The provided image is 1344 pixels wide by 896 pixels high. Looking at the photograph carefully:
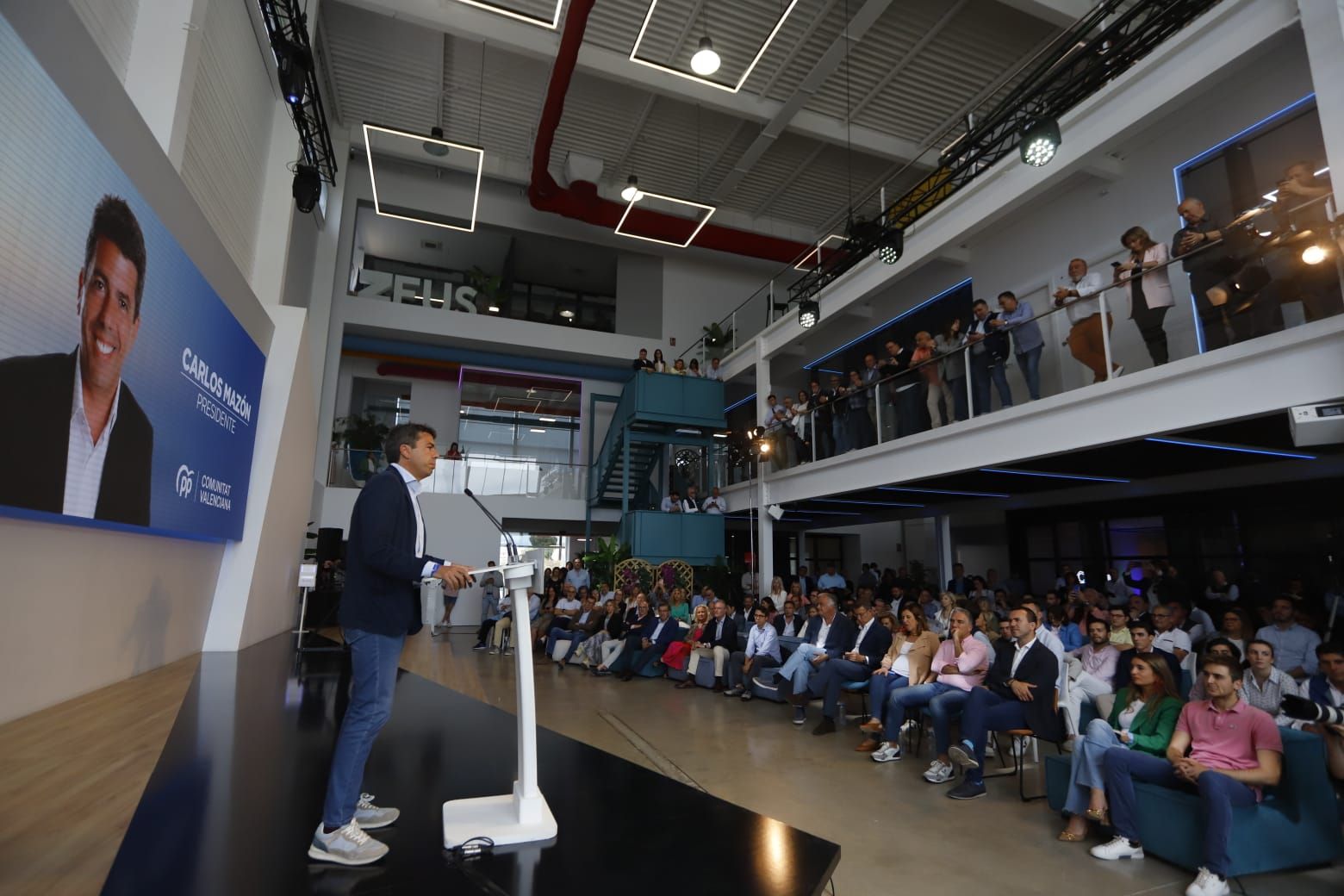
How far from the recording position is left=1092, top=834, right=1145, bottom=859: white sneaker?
10.9 ft

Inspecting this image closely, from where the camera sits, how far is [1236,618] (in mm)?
5453

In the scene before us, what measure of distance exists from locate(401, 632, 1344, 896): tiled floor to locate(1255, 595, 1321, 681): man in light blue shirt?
2.53 m

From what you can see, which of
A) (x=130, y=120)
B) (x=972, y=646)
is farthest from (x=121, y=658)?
(x=972, y=646)

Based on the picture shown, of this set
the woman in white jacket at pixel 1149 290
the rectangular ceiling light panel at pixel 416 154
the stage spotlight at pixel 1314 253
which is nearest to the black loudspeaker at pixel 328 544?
the rectangular ceiling light panel at pixel 416 154

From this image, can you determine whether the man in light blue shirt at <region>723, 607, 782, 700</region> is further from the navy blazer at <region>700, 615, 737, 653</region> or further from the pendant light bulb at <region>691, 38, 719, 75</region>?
the pendant light bulb at <region>691, 38, 719, 75</region>

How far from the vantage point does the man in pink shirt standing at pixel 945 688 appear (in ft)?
15.8

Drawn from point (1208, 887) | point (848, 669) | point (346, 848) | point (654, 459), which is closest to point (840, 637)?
point (848, 669)

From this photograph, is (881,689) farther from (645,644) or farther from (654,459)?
(654,459)

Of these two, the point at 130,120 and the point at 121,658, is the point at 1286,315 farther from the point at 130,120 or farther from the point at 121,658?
the point at 121,658

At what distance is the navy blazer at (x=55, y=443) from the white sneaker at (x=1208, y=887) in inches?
226

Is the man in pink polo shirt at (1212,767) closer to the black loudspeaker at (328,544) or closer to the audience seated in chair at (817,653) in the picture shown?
the audience seated in chair at (817,653)

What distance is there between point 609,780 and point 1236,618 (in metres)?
5.30

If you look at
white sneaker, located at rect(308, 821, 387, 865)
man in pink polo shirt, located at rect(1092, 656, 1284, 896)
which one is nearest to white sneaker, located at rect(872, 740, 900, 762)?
man in pink polo shirt, located at rect(1092, 656, 1284, 896)

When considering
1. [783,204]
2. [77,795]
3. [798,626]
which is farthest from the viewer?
[783,204]
